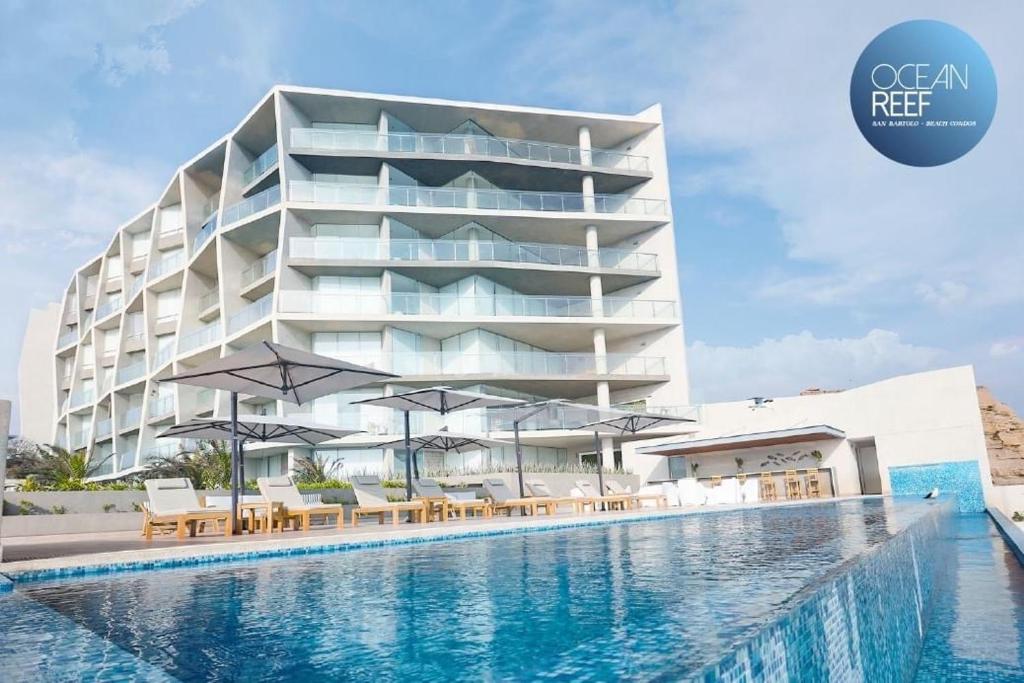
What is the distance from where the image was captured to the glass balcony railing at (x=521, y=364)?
28.0 meters

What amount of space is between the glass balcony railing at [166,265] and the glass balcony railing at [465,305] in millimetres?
10945

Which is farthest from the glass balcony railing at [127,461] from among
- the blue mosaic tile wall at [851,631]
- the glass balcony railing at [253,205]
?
the blue mosaic tile wall at [851,631]

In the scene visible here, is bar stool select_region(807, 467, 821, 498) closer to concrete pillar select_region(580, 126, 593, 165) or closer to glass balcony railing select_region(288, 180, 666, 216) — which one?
glass balcony railing select_region(288, 180, 666, 216)

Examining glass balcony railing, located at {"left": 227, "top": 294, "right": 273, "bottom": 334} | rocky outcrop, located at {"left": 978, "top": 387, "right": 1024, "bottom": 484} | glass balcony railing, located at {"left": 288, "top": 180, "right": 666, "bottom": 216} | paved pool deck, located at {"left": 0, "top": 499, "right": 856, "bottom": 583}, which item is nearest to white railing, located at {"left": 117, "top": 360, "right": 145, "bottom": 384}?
glass balcony railing, located at {"left": 227, "top": 294, "right": 273, "bottom": 334}

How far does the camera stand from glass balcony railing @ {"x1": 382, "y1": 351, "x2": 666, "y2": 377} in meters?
28.0

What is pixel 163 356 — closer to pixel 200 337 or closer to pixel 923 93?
pixel 200 337

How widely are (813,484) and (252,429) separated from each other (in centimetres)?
1645

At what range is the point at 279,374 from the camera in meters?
12.1

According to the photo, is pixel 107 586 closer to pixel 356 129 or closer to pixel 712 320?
pixel 356 129

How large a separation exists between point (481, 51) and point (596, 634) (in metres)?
33.2

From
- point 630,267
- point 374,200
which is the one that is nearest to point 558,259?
point 630,267

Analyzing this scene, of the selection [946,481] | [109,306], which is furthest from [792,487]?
[109,306]

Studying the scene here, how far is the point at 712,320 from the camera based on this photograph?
34.3m

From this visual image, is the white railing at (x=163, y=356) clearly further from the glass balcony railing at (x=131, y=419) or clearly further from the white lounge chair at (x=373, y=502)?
the white lounge chair at (x=373, y=502)
